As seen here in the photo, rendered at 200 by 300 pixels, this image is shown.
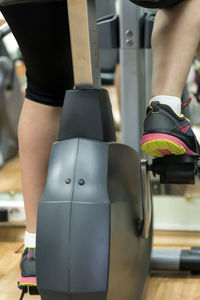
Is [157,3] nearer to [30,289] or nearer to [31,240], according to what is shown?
[31,240]

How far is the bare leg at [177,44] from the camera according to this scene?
3.52 ft

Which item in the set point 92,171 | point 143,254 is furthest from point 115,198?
point 143,254

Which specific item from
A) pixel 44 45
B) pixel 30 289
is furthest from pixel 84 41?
pixel 30 289

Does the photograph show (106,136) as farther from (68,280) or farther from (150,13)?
(150,13)

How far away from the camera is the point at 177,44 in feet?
3.56

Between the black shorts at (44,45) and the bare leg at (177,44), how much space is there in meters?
0.21

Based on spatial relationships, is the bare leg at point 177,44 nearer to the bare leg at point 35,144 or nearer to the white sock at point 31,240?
the bare leg at point 35,144

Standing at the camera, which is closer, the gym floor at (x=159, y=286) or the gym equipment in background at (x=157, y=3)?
the gym equipment in background at (x=157, y=3)

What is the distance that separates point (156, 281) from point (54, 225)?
0.62 meters

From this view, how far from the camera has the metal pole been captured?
3.13 feet

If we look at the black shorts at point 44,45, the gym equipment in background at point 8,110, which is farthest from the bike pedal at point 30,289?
the gym equipment in background at point 8,110

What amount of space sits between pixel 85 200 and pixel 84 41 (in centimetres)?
29

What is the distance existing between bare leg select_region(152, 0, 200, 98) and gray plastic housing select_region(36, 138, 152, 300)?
0.58 ft

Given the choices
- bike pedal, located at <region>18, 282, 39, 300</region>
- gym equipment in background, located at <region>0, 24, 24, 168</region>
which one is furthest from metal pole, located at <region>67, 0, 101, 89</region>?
gym equipment in background, located at <region>0, 24, 24, 168</region>
